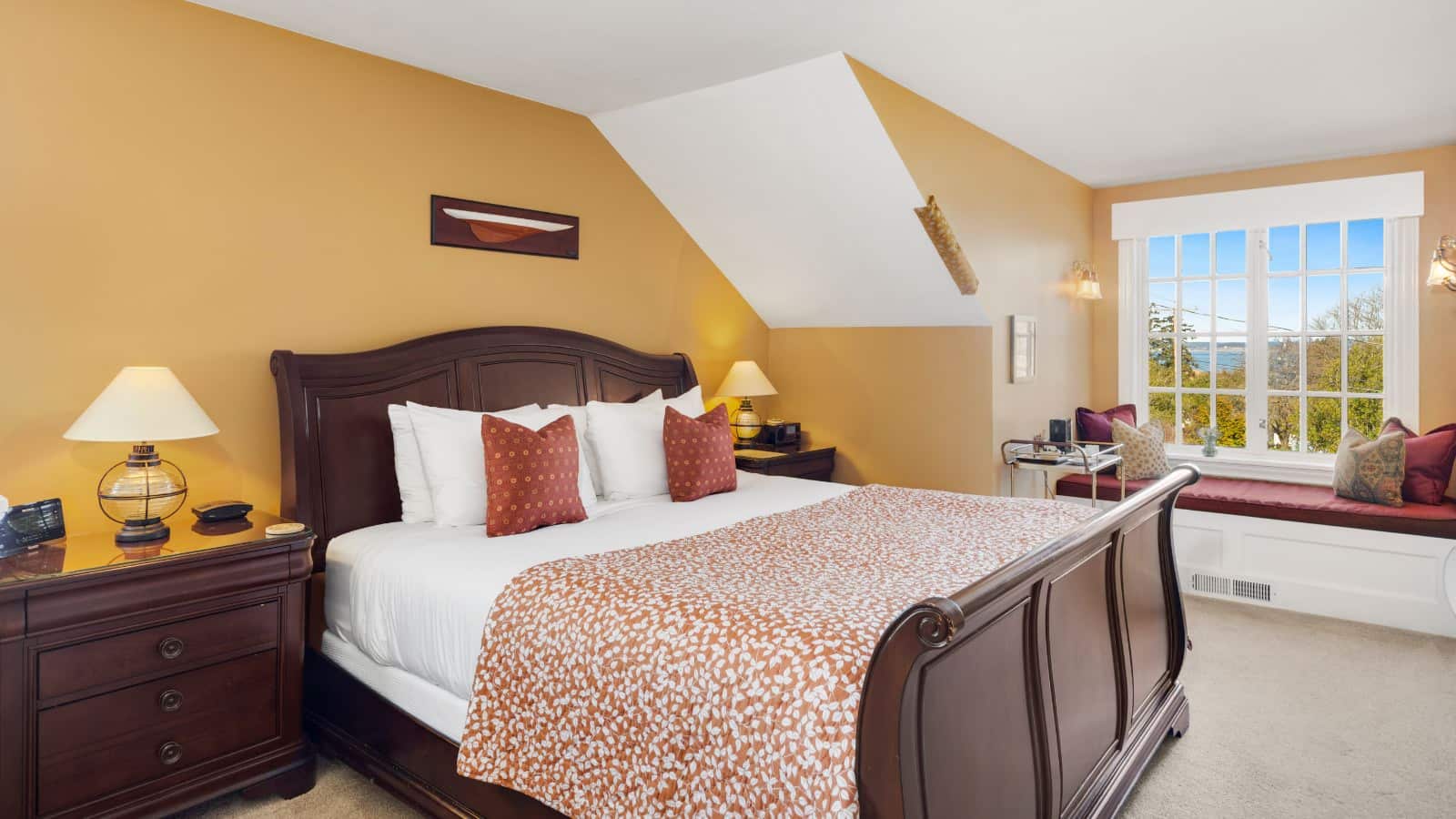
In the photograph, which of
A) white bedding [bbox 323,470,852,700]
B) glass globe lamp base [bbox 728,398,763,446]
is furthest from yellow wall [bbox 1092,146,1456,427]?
white bedding [bbox 323,470,852,700]

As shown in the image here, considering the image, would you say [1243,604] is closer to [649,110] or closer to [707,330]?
[707,330]

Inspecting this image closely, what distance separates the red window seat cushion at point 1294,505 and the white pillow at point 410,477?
3579mm

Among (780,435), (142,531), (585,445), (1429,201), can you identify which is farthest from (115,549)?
(1429,201)

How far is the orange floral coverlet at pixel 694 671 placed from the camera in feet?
4.94

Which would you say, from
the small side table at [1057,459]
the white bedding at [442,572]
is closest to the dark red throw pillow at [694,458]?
the white bedding at [442,572]

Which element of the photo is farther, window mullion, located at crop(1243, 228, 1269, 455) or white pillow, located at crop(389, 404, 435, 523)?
window mullion, located at crop(1243, 228, 1269, 455)

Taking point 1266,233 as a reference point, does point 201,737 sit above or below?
below

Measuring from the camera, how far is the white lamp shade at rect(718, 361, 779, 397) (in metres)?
4.57

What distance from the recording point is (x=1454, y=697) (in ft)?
10.1

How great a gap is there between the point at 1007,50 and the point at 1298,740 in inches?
101

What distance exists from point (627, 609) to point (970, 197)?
3029 millimetres

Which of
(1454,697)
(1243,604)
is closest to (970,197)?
(1243,604)

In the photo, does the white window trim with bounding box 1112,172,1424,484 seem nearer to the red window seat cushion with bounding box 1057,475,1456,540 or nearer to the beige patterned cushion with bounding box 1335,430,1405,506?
the red window seat cushion with bounding box 1057,475,1456,540

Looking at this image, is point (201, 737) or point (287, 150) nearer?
point (201, 737)
